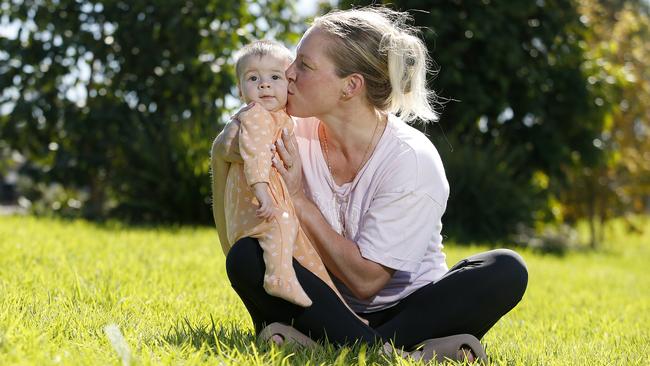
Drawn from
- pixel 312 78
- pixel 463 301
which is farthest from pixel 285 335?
pixel 312 78

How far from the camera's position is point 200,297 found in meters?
4.02

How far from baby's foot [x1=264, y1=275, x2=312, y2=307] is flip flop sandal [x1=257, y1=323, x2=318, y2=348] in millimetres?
130

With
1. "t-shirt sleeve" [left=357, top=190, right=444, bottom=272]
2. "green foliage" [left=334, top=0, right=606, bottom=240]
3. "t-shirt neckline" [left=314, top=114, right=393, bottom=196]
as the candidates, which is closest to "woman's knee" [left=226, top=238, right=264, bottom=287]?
"t-shirt sleeve" [left=357, top=190, right=444, bottom=272]

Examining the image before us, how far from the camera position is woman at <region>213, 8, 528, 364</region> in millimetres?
2922

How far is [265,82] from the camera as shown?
9.92ft

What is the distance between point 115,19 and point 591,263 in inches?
219

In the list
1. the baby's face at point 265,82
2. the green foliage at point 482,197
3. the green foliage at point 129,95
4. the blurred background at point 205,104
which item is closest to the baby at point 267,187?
the baby's face at point 265,82

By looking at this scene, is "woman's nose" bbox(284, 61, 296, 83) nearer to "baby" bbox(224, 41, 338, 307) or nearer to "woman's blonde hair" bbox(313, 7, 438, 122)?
"baby" bbox(224, 41, 338, 307)

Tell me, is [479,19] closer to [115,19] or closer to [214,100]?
[214,100]

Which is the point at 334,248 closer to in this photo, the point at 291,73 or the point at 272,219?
the point at 272,219

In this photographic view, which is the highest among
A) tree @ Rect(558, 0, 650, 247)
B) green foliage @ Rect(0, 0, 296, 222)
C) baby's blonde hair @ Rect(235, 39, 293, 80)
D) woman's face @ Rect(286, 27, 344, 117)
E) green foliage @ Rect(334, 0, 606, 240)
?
baby's blonde hair @ Rect(235, 39, 293, 80)

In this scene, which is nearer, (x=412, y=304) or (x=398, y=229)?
(x=398, y=229)

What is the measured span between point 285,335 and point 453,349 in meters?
0.57

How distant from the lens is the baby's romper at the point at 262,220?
9.09ft
